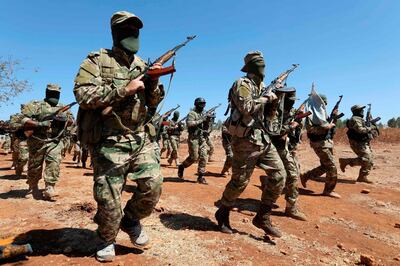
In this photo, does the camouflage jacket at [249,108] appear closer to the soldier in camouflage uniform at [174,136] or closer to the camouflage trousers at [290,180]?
the camouflage trousers at [290,180]

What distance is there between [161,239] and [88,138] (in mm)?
1571

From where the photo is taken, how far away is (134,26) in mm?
3637

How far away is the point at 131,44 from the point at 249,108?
1.70 meters

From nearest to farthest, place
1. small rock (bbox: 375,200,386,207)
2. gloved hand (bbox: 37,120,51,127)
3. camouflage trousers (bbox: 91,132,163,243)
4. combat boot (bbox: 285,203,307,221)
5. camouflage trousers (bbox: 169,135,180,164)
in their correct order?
1. camouflage trousers (bbox: 91,132,163,243)
2. combat boot (bbox: 285,203,307,221)
3. gloved hand (bbox: 37,120,51,127)
4. small rock (bbox: 375,200,386,207)
5. camouflage trousers (bbox: 169,135,180,164)

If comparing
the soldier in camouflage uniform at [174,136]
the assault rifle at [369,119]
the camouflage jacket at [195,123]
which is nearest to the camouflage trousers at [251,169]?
the camouflage jacket at [195,123]

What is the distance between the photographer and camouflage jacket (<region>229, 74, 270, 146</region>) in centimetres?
443

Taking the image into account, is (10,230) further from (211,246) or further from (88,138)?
→ (211,246)

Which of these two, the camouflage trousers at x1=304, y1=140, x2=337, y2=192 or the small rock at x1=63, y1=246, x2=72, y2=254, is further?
the camouflage trousers at x1=304, y1=140, x2=337, y2=192

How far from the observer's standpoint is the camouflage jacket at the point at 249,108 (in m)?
4.43

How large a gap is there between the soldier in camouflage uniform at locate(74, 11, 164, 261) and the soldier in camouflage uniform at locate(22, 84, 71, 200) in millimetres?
3591

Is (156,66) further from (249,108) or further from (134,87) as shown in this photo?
(249,108)

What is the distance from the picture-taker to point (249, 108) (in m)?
4.40

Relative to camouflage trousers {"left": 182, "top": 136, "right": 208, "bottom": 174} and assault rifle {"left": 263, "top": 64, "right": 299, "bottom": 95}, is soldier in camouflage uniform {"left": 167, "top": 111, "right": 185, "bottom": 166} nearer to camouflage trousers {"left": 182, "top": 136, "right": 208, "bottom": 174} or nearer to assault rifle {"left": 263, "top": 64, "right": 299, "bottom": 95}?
camouflage trousers {"left": 182, "top": 136, "right": 208, "bottom": 174}

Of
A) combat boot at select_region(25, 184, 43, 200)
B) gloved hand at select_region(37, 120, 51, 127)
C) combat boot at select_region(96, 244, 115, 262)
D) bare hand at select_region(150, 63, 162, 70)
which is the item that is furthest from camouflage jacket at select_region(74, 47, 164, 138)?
combat boot at select_region(25, 184, 43, 200)
